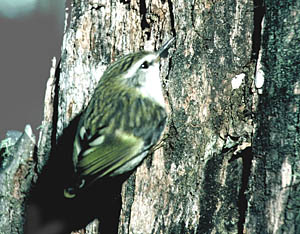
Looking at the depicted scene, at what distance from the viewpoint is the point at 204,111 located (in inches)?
119

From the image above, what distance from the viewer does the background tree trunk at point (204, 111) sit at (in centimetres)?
264

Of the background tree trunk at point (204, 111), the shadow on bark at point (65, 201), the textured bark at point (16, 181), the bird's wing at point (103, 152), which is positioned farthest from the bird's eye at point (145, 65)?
the textured bark at point (16, 181)

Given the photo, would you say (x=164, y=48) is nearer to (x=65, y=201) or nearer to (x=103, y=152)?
(x=103, y=152)

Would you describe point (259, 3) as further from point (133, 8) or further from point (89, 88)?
point (89, 88)

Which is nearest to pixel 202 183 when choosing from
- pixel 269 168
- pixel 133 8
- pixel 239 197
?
pixel 239 197

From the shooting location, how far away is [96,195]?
353 centimetres

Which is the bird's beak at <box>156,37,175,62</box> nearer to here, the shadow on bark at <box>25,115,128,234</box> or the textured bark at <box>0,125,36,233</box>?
the shadow on bark at <box>25,115,128,234</box>

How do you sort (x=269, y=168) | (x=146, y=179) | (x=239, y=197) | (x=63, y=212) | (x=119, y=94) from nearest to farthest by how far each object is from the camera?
(x=269, y=168) → (x=239, y=197) → (x=146, y=179) → (x=119, y=94) → (x=63, y=212)

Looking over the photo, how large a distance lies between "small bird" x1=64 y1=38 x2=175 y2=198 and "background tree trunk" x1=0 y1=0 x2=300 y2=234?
0.32 feet

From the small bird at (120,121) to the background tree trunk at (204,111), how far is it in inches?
3.9

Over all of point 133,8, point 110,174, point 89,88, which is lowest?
point 110,174

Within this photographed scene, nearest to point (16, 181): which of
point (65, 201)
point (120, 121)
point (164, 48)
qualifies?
point (65, 201)

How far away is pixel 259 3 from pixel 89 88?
1.47 m

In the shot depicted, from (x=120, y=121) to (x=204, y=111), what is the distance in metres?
0.69
